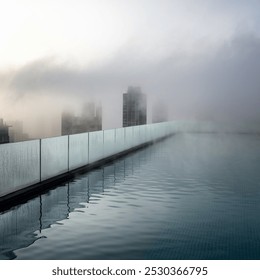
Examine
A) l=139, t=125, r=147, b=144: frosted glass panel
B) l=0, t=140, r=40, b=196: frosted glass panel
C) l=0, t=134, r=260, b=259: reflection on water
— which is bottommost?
l=0, t=134, r=260, b=259: reflection on water

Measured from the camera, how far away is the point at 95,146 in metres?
22.2

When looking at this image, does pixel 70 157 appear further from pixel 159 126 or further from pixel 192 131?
pixel 192 131

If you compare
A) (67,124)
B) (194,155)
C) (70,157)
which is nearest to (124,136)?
(194,155)

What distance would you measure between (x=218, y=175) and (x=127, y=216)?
794 centimetres

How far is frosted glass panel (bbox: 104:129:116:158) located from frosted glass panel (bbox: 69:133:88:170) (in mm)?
3143

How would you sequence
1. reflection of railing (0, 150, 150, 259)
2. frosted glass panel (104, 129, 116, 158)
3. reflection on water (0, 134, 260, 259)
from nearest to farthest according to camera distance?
reflection on water (0, 134, 260, 259) → reflection of railing (0, 150, 150, 259) → frosted glass panel (104, 129, 116, 158)

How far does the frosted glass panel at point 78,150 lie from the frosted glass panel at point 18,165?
3274mm

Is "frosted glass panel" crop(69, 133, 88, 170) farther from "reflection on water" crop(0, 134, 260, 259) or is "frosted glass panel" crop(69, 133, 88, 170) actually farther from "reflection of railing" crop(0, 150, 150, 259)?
"reflection on water" crop(0, 134, 260, 259)

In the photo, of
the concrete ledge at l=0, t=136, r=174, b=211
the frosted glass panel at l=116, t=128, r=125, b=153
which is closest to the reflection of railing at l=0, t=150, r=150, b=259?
the concrete ledge at l=0, t=136, r=174, b=211

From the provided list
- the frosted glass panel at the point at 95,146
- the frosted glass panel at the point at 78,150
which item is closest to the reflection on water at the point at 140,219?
the frosted glass panel at the point at 78,150

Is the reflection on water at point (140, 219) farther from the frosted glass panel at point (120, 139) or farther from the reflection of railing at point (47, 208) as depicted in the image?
the frosted glass panel at point (120, 139)

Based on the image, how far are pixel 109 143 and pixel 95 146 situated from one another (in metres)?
2.54

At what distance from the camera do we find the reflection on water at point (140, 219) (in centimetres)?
825

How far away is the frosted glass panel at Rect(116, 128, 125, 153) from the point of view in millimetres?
26584
